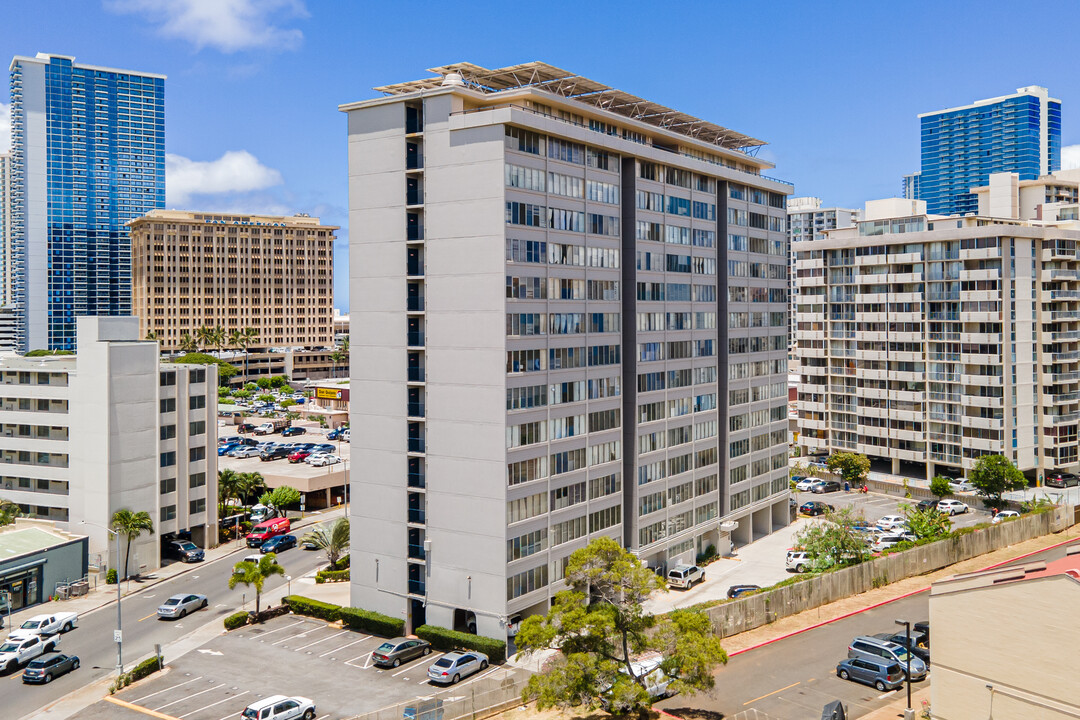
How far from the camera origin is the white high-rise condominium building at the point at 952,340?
11350 cm

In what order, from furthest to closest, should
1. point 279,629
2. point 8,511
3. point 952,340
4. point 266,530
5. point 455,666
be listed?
point 952,340 → point 266,530 → point 8,511 → point 279,629 → point 455,666

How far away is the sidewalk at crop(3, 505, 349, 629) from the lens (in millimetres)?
75125

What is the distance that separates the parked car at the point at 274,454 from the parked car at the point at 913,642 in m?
99.7

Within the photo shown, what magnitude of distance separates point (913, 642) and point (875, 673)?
6116 mm

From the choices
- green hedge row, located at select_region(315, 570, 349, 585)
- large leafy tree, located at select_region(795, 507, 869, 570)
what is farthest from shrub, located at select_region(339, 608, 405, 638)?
large leafy tree, located at select_region(795, 507, 869, 570)

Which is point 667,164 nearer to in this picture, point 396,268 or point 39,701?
point 396,268

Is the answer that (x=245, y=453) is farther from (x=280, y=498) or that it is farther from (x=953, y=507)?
(x=953, y=507)

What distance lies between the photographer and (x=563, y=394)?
6731cm

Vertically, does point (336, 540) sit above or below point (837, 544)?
below

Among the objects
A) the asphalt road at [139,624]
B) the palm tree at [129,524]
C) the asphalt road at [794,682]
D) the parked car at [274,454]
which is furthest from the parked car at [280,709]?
the parked car at [274,454]

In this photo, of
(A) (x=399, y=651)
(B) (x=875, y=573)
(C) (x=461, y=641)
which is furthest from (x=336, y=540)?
(B) (x=875, y=573)

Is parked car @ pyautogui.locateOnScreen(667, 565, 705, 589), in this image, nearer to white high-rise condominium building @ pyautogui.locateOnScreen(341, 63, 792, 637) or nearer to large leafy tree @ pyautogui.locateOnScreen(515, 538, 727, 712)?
white high-rise condominium building @ pyautogui.locateOnScreen(341, 63, 792, 637)

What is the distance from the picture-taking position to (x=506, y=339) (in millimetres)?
A: 61500

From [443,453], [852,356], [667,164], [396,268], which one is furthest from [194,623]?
[852,356]
